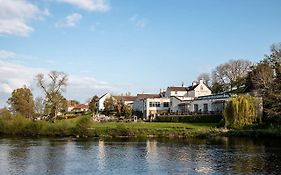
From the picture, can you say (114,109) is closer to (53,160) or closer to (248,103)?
(248,103)

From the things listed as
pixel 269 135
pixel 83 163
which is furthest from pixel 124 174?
pixel 269 135

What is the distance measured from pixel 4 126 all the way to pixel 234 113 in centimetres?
3940

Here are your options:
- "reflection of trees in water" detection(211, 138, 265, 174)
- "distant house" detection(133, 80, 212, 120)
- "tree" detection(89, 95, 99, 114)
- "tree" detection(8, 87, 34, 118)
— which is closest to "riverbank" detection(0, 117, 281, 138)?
"tree" detection(8, 87, 34, 118)

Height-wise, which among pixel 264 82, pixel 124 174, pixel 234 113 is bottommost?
pixel 124 174

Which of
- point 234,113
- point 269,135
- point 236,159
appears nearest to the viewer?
point 236,159

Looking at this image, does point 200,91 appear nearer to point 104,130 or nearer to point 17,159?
point 104,130

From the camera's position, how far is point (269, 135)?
188 ft

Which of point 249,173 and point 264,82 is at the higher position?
point 264,82

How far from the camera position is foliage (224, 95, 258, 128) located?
62.3 meters

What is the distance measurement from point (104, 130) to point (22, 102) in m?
27.5

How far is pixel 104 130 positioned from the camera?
6456 centimetres

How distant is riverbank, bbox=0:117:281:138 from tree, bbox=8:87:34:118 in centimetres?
1152

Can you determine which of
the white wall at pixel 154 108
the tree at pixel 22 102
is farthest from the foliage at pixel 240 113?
the tree at pixel 22 102

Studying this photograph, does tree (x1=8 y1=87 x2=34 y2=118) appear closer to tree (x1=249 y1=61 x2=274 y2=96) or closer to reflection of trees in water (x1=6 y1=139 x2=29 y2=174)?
reflection of trees in water (x1=6 y1=139 x2=29 y2=174)
